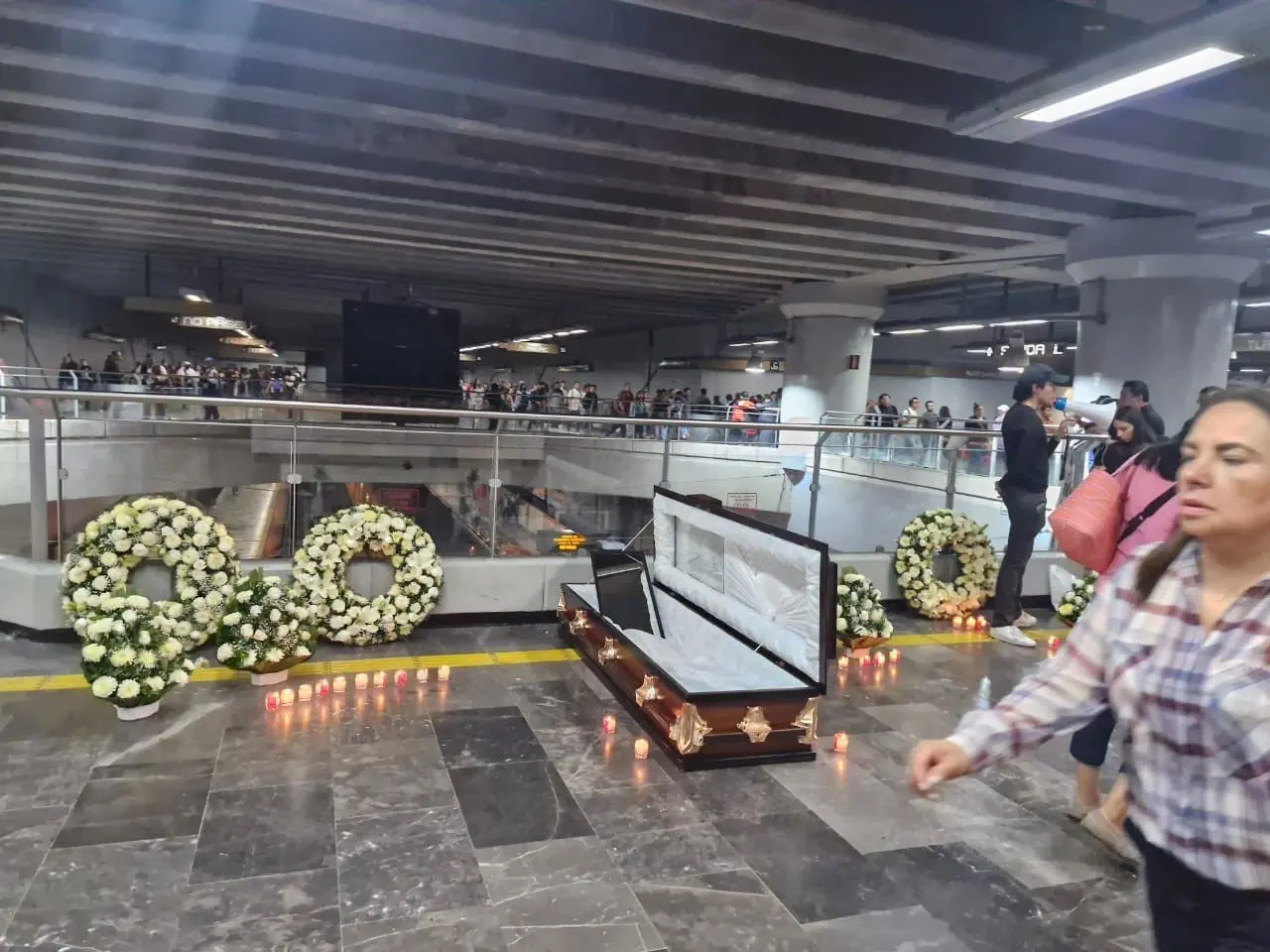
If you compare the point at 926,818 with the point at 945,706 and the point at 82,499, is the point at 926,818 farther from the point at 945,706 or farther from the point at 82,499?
the point at 82,499

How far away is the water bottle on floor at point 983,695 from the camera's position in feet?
16.7

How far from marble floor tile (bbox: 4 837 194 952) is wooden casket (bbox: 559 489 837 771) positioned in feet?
6.91

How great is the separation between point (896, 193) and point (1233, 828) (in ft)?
28.4

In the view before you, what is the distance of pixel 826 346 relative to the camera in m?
17.5

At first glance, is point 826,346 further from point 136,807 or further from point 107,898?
point 107,898

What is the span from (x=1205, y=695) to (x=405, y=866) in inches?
104

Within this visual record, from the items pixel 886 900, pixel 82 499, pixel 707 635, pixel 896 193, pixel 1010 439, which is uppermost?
pixel 896 193

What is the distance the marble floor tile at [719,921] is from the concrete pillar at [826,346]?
1504 cm

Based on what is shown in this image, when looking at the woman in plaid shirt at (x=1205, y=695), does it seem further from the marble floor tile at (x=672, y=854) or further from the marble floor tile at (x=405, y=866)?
the marble floor tile at (x=405, y=866)

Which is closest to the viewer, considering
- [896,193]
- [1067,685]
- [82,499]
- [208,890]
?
[1067,685]

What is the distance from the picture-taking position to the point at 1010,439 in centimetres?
605

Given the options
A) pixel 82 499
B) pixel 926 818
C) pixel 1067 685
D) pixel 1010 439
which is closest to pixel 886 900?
pixel 926 818

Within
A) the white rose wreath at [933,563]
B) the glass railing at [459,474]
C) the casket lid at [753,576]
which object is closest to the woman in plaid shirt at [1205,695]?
the casket lid at [753,576]

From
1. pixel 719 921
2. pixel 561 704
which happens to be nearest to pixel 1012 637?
pixel 561 704
